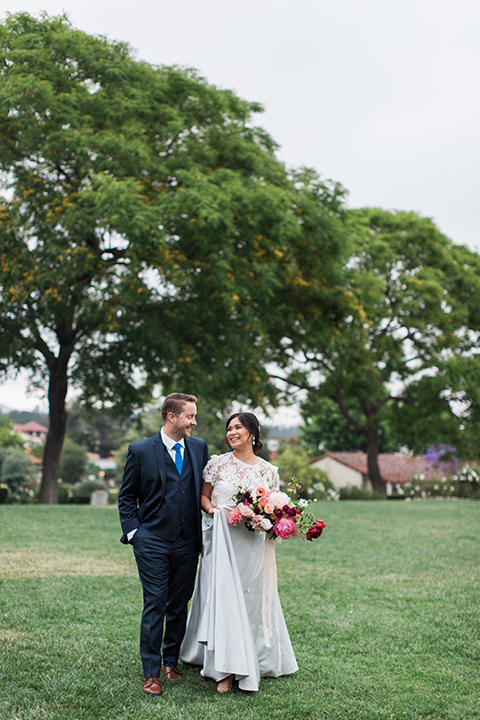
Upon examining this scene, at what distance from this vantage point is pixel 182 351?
55.6ft

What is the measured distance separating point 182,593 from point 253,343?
15.3 metres

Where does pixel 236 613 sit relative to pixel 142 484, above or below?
below

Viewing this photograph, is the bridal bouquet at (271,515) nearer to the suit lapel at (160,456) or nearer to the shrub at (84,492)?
the suit lapel at (160,456)

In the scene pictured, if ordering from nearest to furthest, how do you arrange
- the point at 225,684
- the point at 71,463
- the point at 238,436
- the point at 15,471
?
the point at 225,684, the point at 238,436, the point at 15,471, the point at 71,463

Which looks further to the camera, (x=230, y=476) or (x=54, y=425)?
(x=54, y=425)

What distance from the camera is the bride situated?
15.2 feet

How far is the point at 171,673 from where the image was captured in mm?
4836

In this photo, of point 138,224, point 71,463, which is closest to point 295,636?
point 138,224

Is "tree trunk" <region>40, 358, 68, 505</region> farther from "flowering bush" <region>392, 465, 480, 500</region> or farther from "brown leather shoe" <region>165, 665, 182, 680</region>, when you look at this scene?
"flowering bush" <region>392, 465, 480, 500</region>

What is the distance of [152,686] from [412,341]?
91.6 feet

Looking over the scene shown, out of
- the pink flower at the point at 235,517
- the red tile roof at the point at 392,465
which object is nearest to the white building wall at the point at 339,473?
the red tile roof at the point at 392,465

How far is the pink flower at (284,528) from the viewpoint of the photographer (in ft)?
15.5

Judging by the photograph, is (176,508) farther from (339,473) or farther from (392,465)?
(392,465)

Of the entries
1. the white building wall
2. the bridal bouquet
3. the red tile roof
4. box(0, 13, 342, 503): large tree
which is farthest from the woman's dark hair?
the white building wall
